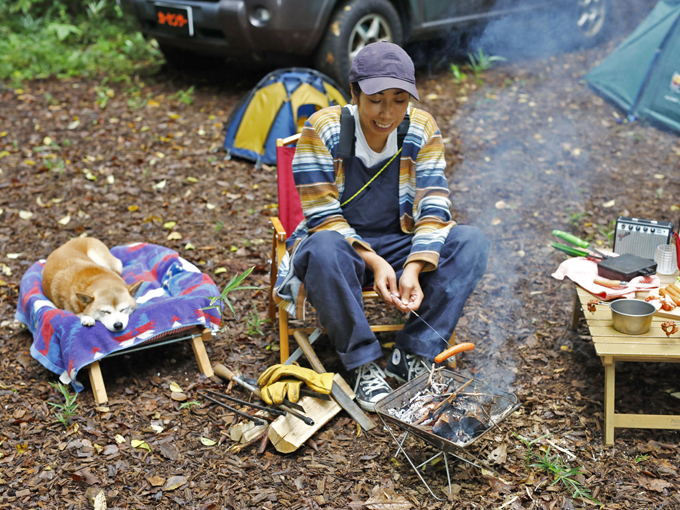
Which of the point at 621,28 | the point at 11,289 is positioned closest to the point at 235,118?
the point at 11,289

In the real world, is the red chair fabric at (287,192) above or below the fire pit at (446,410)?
above

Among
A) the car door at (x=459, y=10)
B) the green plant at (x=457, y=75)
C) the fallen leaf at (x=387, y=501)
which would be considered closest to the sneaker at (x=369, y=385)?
the fallen leaf at (x=387, y=501)

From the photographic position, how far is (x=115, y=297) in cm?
316

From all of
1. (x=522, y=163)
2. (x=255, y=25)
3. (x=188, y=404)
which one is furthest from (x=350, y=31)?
(x=188, y=404)

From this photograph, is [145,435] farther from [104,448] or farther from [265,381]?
[265,381]

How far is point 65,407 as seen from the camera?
2982 mm

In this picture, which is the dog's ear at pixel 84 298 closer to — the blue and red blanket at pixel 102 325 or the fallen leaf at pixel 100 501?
the blue and red blanket at pixel 102 325

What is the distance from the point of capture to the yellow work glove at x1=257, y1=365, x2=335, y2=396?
2.89 meters

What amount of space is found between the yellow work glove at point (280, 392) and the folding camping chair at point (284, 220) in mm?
369

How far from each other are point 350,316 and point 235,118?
10.9 feet

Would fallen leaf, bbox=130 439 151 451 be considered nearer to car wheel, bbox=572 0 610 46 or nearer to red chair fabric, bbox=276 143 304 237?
red chair fabric, bbox=276 143 304 237

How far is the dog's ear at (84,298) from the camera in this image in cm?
Result: 309

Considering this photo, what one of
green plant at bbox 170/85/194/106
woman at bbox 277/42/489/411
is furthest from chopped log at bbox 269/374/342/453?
green plant at bbox 170/85/194/106

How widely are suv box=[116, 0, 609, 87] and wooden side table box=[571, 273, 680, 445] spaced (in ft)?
11.5
